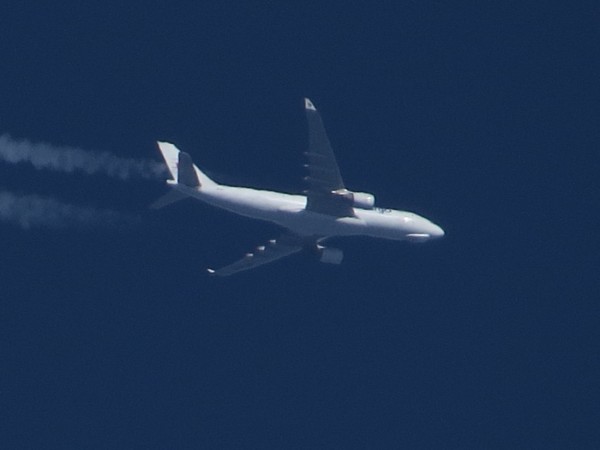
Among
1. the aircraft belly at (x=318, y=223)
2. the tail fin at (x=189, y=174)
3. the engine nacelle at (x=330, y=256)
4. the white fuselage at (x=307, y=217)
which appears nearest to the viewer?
the tail fin at (x=189, y=174)

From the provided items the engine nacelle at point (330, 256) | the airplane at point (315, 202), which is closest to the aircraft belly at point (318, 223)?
the airplane at point (315, 202)

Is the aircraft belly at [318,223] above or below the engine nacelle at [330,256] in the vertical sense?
above

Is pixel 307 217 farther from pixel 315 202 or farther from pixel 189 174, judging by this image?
pixel 189 174

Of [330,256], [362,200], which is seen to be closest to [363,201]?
[362,200]

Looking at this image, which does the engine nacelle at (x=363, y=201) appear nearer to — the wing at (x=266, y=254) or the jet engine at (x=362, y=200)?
the jet engine at (x=362, y=200)

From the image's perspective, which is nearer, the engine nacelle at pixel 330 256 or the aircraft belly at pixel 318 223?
the aircraft belly at pixel 318 223

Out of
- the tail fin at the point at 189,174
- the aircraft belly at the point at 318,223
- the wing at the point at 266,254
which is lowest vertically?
the wing at the point at 266,254
